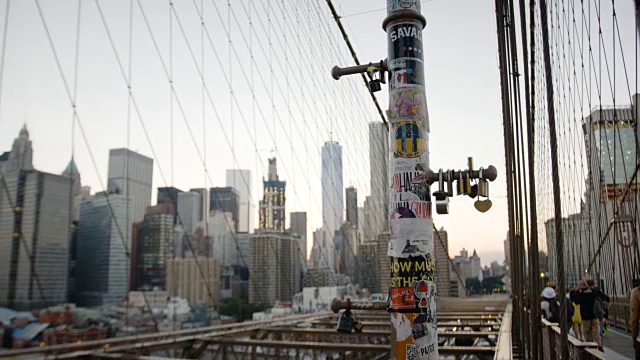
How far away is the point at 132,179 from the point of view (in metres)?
8.23

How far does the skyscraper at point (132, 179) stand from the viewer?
25.2 feet

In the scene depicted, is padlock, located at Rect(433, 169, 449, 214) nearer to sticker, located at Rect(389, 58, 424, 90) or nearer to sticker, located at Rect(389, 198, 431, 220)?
sticker, located at Rect(389, 198, 431, 220)

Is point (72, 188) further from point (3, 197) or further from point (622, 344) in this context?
point (622, 344)

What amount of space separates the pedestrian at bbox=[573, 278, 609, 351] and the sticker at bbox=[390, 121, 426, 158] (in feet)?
12.6

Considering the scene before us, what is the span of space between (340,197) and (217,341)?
14282 mm

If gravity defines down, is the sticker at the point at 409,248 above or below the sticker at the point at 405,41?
below

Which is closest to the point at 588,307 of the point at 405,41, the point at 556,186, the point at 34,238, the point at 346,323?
the point at 346,323

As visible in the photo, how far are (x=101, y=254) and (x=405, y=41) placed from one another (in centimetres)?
680

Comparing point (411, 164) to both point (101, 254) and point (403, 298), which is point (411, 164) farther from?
point (101, 254)

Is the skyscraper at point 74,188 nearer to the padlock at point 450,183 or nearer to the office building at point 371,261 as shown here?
the padlock at point 450,183

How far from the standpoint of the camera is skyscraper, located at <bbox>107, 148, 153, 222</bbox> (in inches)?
303

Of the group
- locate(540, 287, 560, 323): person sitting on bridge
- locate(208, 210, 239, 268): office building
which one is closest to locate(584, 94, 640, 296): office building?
locate(540, 287, 560, 323): person sitting on bridge

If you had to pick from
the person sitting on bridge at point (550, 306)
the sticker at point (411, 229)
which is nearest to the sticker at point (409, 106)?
the sticker at point (411, 229)

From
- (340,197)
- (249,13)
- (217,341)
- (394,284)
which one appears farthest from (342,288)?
(394,284)
